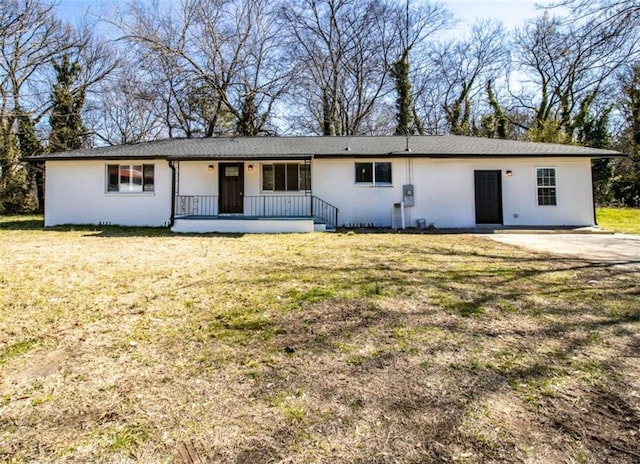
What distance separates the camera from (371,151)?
12.5 meters

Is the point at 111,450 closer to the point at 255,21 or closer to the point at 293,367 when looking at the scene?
the point at 293,367

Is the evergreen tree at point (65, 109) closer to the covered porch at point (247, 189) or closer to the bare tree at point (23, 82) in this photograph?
the bare tree at point (23, 82)

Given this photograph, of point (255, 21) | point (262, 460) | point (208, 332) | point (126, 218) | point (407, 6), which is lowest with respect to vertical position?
point (262, 460)

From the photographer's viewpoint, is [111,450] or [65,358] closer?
[111,450]

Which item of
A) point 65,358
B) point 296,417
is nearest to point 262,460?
point 296,417

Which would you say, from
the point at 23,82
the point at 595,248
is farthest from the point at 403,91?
the point at 23,82

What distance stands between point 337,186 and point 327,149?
1506mm

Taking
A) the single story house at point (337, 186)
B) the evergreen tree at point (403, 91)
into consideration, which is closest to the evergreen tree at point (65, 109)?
the single story house at point (337, 186)

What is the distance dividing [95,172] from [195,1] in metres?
11.4

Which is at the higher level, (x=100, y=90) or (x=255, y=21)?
(x=255, y=21)

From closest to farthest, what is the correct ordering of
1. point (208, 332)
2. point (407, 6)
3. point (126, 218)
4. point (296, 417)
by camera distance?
point (296, 417) → point (208, 332) → point (126, 218) → point (407, 6)

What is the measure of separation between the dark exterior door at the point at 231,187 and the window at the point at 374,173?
4149 millimetres

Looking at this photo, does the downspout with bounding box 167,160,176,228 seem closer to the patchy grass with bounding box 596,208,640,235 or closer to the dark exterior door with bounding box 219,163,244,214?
the dark exterior door with bounding box 219,163,244,214

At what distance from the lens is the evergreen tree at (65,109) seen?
816 inches
